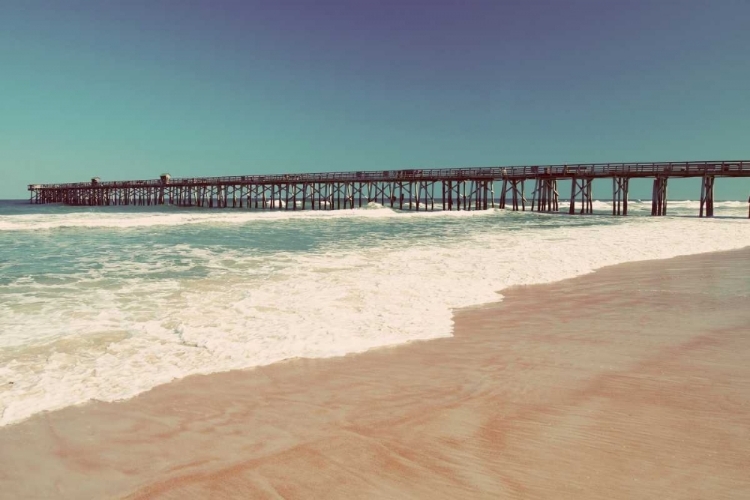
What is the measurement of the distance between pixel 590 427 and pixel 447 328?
2.63 metres

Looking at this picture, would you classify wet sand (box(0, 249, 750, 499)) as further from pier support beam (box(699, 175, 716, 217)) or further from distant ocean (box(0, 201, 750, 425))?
pier support beam (box(699, 175, 716, 217))

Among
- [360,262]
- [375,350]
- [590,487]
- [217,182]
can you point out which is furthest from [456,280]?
[217,182]

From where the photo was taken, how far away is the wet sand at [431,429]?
2.51 meters

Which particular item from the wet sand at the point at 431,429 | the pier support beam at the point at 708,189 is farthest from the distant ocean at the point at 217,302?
the pier support beam at the point at 708,189

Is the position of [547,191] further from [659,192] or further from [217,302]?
[217,302]

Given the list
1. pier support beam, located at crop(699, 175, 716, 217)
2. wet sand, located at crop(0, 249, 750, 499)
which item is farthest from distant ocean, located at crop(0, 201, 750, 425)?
pier support beam, located at crop(699, 175, 716, 217)

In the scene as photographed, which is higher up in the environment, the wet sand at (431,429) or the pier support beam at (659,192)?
the pier support beam at (659,192)

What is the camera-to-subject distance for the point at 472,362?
14.5 feet

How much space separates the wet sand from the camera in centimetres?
251

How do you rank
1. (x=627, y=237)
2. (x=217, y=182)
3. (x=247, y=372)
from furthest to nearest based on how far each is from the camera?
1. (x=217, y=182)
2. (x=627, y=237)
3. (x=247, y=372)

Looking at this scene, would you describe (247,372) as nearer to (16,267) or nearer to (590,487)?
(590,487)

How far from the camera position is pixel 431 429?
3.11 meters

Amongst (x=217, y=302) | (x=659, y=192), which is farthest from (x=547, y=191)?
(x=217, y=302)

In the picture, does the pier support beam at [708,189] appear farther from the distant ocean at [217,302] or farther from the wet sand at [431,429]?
the wet sand at [431,429]
